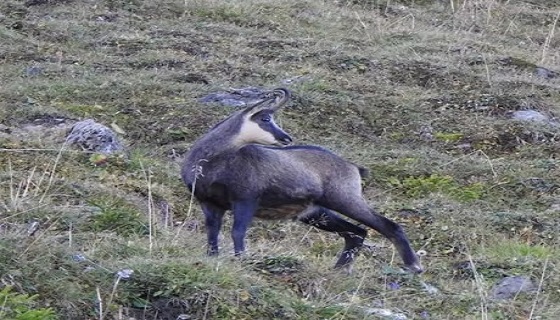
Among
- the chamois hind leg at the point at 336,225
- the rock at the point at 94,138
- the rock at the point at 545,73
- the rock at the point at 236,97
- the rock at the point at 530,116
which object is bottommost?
the rock at the point at 545,73

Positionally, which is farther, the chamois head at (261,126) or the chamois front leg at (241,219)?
the chamois head at (261,126)

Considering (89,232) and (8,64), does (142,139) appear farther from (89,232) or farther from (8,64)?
(89,232)

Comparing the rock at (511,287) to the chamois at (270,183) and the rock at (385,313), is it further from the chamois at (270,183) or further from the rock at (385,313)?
the rock at (385,313)

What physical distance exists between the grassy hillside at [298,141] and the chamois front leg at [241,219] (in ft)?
0.48

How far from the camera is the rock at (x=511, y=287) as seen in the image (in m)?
6.10

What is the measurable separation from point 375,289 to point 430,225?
2.60 m

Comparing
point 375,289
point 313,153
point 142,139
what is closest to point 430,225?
point 313,153

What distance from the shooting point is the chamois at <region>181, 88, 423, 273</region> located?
646 cm

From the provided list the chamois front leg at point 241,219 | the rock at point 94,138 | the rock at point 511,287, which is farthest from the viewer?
the rock at point 94,138

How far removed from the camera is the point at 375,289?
18.6 feet

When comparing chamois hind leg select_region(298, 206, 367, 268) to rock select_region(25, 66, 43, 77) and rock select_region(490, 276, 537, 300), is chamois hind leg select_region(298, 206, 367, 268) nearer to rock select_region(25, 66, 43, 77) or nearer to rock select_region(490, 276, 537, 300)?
rock select_region(490, 276, 537, 300)

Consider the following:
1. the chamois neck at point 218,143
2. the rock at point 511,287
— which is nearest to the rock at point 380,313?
the rock at point 511,287

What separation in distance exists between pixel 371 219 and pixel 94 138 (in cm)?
330

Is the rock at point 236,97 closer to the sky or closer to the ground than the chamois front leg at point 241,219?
closer to the ground
